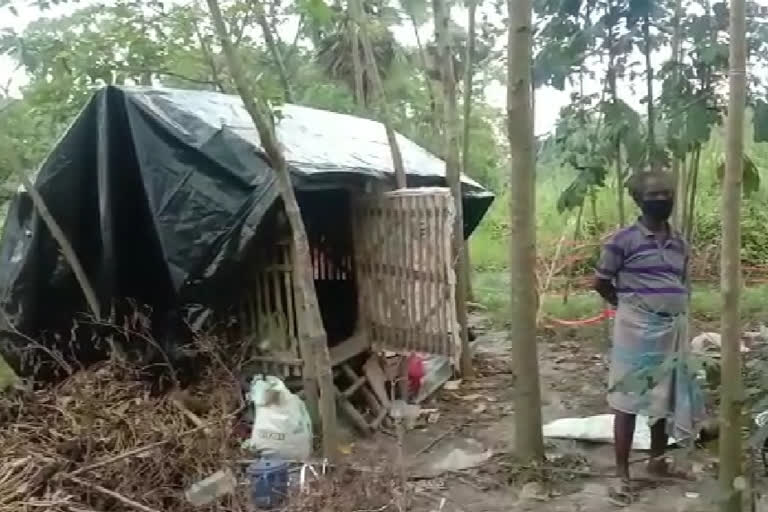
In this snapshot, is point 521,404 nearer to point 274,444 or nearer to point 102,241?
point 274,444

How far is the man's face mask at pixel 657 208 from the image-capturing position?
4027 millimetres

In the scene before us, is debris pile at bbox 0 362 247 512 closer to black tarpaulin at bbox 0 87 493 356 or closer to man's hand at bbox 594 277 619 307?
black tarpaulin at bbox 0 87 493 356

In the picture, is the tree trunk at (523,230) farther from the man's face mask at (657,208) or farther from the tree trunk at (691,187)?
the tree trunk at (691,187)

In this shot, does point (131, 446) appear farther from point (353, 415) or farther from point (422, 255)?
point (422, 255)

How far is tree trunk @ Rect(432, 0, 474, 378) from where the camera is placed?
6.51 metres

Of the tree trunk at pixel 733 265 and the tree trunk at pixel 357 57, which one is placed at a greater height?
the tree trunk at pixel 357 57

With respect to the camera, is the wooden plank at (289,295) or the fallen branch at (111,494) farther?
the wooden plank at (289,295)

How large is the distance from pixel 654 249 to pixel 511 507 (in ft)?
4.45

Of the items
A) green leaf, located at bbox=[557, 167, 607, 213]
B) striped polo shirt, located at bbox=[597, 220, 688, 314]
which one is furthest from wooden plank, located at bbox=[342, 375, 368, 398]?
striped polo shirt, located at bbox=[597, 220, 688, 314]

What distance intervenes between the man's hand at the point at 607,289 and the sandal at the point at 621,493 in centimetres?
84

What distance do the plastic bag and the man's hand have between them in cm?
159

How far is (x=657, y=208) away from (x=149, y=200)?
2.68 m

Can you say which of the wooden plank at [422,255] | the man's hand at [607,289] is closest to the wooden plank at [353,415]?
the wooden plank at [422,255]

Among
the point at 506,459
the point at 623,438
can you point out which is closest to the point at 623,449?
the point at 623,438
